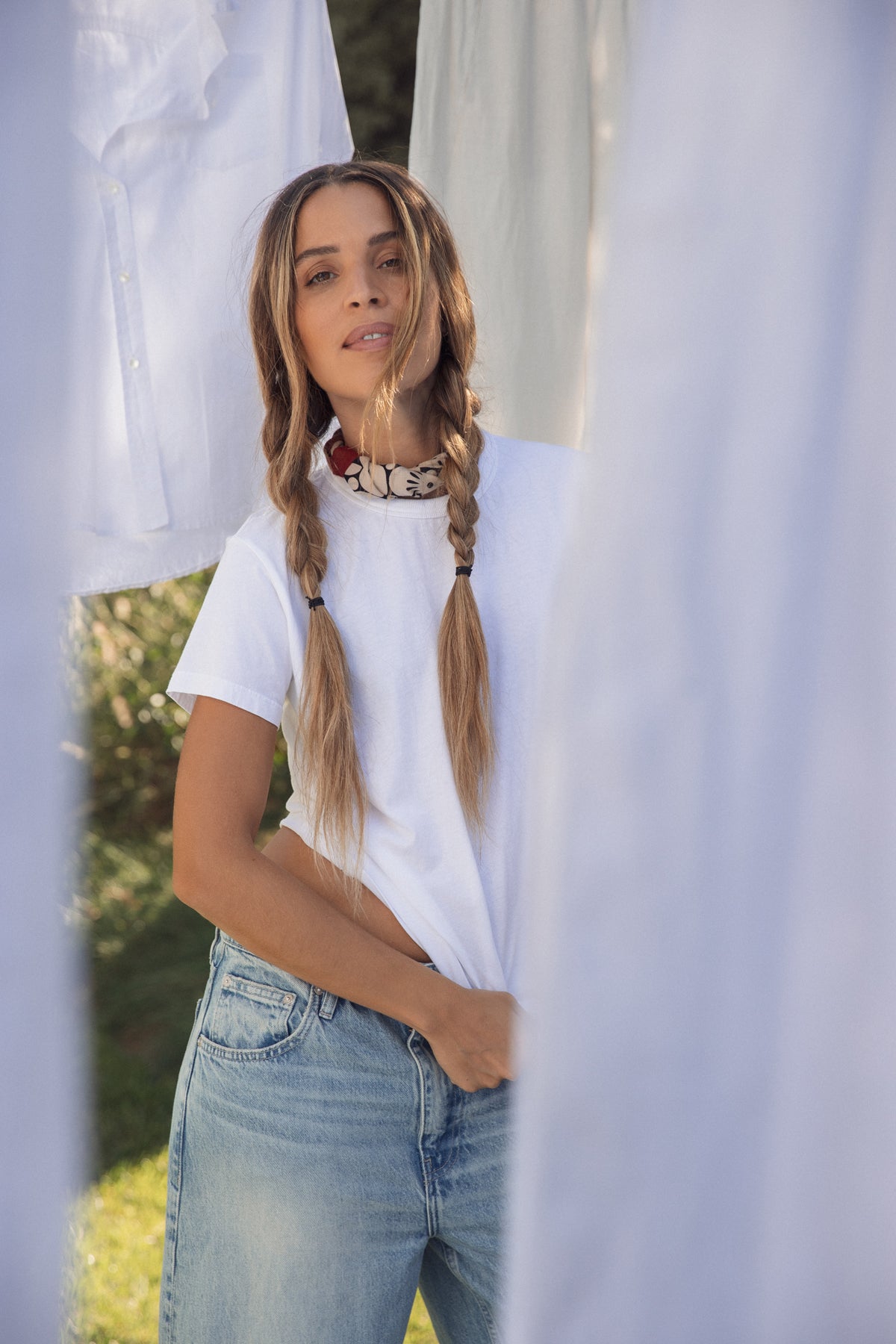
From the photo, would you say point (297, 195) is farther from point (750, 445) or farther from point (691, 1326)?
point (691, 1326)

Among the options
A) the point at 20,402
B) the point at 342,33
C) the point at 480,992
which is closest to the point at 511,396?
the point at 480,992

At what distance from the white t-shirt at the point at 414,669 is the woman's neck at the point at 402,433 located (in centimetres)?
7

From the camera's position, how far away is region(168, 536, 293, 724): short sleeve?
3.97 feet

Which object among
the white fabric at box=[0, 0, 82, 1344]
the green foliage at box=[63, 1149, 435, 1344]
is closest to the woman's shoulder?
the white fabric at box=[0, 0, 82, 1344]

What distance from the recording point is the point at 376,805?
4.12 ft

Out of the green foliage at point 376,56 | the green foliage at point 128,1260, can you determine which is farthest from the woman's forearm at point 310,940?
the green foliage at point 376,56

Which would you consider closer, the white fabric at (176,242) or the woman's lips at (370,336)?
the woman's lips at (370,336)

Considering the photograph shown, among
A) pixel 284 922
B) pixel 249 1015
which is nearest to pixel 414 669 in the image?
pixel 284 922

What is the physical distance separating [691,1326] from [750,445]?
0.43 m

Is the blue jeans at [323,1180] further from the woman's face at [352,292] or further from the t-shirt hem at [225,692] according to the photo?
the woman's face at [352,292]

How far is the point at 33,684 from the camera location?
0.67 m

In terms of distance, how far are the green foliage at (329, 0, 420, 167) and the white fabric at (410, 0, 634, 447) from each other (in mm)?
2027

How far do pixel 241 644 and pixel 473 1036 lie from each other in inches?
17.9

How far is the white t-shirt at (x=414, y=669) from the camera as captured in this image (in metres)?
1.23
